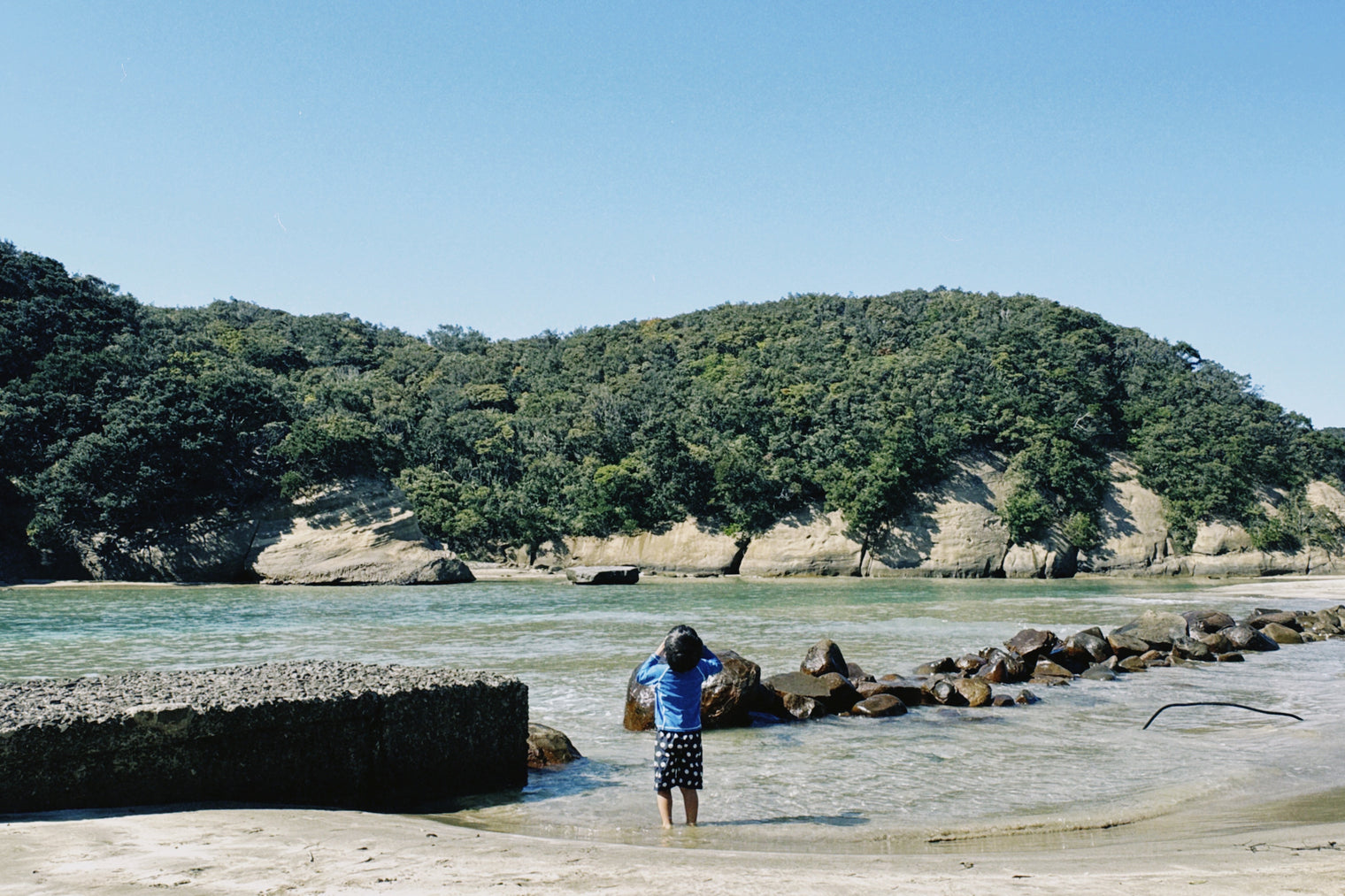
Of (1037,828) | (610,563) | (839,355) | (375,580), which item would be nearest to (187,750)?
(1037,828)

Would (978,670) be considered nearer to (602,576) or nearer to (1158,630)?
(1158,630)

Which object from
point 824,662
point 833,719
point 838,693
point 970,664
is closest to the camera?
point 833,719

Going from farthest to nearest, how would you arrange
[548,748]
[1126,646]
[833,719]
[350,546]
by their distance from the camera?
[350,546] < [1126,646] < [833,719] < [548,748]

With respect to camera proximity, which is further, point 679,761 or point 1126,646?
point 1126,646

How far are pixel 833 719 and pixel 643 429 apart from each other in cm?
5299

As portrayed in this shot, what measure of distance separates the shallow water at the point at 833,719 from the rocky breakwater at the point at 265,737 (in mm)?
549

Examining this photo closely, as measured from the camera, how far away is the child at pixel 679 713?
22.4 feet

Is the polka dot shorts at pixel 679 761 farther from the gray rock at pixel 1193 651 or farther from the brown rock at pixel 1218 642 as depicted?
the brown rock at pixel 1218 642

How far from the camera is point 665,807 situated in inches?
267

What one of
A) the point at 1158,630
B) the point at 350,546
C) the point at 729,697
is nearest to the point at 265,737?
the point at 729,697

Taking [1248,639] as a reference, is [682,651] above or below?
above

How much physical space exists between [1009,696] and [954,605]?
65.0ft

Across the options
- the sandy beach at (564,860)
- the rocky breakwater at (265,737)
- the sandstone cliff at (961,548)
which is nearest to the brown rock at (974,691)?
the sandy beach at (564,860)

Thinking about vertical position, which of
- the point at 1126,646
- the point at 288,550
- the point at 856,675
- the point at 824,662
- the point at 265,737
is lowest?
the point at 288,550
